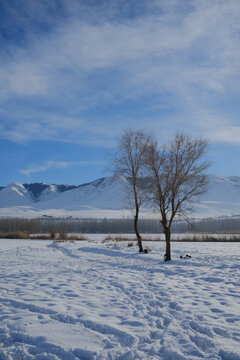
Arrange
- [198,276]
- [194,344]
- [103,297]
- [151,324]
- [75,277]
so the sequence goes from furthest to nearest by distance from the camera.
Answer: [198,276], [75,277], [103,297], [151,324], [194,344]

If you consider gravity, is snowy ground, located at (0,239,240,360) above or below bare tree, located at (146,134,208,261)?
below

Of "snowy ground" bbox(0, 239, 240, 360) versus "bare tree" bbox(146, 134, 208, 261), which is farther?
"bare tree" bbox(146, 134, 208, 261)

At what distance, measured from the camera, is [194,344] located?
167 inches

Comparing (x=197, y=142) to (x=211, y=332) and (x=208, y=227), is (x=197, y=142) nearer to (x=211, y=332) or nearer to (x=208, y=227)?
(x=211, y=332)

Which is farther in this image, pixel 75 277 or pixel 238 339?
pixel 75 277

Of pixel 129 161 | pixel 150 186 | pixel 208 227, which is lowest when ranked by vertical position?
pixel 208 227

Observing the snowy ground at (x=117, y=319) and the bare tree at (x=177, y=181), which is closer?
the snowy ground at (x=117, y=319)

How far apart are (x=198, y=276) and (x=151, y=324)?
625 cm

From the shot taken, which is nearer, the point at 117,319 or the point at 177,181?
the point at 117,319

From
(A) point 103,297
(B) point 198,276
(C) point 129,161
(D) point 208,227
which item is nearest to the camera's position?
(A) point 103,297

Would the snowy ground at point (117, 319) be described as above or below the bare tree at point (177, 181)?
below

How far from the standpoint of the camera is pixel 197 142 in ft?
55.1

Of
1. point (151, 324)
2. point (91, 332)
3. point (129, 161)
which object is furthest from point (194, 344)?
point (129, 161)

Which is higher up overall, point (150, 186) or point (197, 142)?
point (197, 142)
